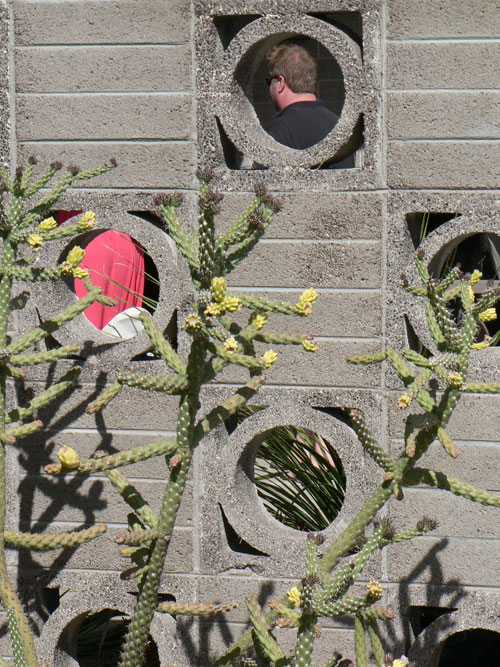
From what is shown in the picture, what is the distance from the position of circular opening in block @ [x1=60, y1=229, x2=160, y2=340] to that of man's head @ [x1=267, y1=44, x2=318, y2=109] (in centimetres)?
92

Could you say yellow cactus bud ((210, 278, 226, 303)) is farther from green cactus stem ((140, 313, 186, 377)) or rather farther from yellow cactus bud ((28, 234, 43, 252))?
yellow cactus bud ((28, 234, 43, 252))

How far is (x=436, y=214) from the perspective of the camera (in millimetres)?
4176

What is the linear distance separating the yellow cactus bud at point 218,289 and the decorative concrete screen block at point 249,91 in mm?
933

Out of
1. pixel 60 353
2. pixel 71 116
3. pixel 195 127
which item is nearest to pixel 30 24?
pixel 71 116

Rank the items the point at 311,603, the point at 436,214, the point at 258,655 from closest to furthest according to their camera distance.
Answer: the point at 311,603 < the point at 258,655 < the point at 436,214

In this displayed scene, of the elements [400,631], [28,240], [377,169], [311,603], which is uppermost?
[377,169]

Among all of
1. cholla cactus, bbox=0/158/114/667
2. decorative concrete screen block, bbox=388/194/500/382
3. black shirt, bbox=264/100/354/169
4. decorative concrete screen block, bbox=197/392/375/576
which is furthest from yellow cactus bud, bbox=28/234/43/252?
black shirt, bbox=264/100/354/169

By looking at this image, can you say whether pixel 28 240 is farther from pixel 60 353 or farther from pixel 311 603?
pixel 311 603

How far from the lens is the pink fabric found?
453 cm

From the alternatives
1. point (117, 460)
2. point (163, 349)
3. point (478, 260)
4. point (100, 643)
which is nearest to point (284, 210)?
point (163, 349)

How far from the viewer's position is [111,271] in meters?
4.63

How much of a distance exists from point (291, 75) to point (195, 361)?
1.92m

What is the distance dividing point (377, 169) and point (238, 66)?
2.04ft

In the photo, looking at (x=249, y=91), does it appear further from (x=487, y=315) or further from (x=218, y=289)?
(x=487, y=315)
